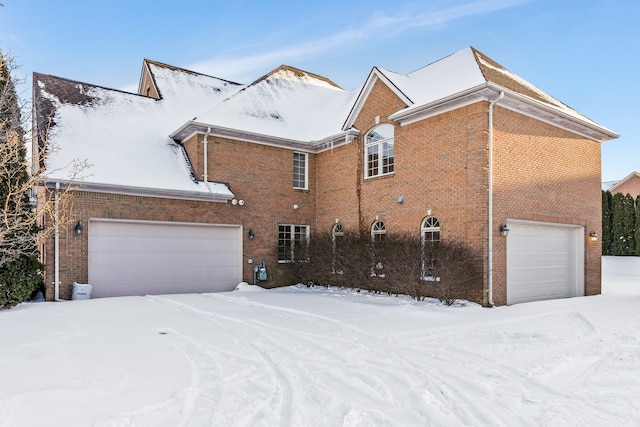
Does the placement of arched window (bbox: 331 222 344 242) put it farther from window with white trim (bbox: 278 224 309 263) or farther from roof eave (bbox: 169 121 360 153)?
roof eave (bbox: 169 121 360 153)

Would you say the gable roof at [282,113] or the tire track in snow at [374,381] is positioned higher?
the gable roof at [282,113]

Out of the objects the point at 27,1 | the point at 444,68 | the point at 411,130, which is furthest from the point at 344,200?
the point at 27,1

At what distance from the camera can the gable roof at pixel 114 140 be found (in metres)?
12.6

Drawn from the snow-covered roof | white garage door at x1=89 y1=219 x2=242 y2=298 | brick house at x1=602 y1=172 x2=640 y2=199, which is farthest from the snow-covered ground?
brick house at x1=602 y1=172 x2=640 y2=199

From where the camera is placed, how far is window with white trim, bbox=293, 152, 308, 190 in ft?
54.1

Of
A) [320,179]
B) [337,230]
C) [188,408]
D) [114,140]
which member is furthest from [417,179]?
[188,408]

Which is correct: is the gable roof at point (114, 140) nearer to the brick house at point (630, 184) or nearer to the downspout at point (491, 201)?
the downspout at point (491, 201)

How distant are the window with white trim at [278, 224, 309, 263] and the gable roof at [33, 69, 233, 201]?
2780 mm

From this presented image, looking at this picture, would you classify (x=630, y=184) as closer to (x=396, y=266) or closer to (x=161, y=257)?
(x=396, y=266)

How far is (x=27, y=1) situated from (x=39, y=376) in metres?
6.47

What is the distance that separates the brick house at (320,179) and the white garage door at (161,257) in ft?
0.13

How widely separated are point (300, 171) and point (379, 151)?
141 inches

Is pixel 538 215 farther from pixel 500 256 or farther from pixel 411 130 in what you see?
A: pixel 411 130

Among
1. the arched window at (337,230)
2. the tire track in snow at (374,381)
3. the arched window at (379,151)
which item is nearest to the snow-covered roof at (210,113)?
the arched window at (379,151)
